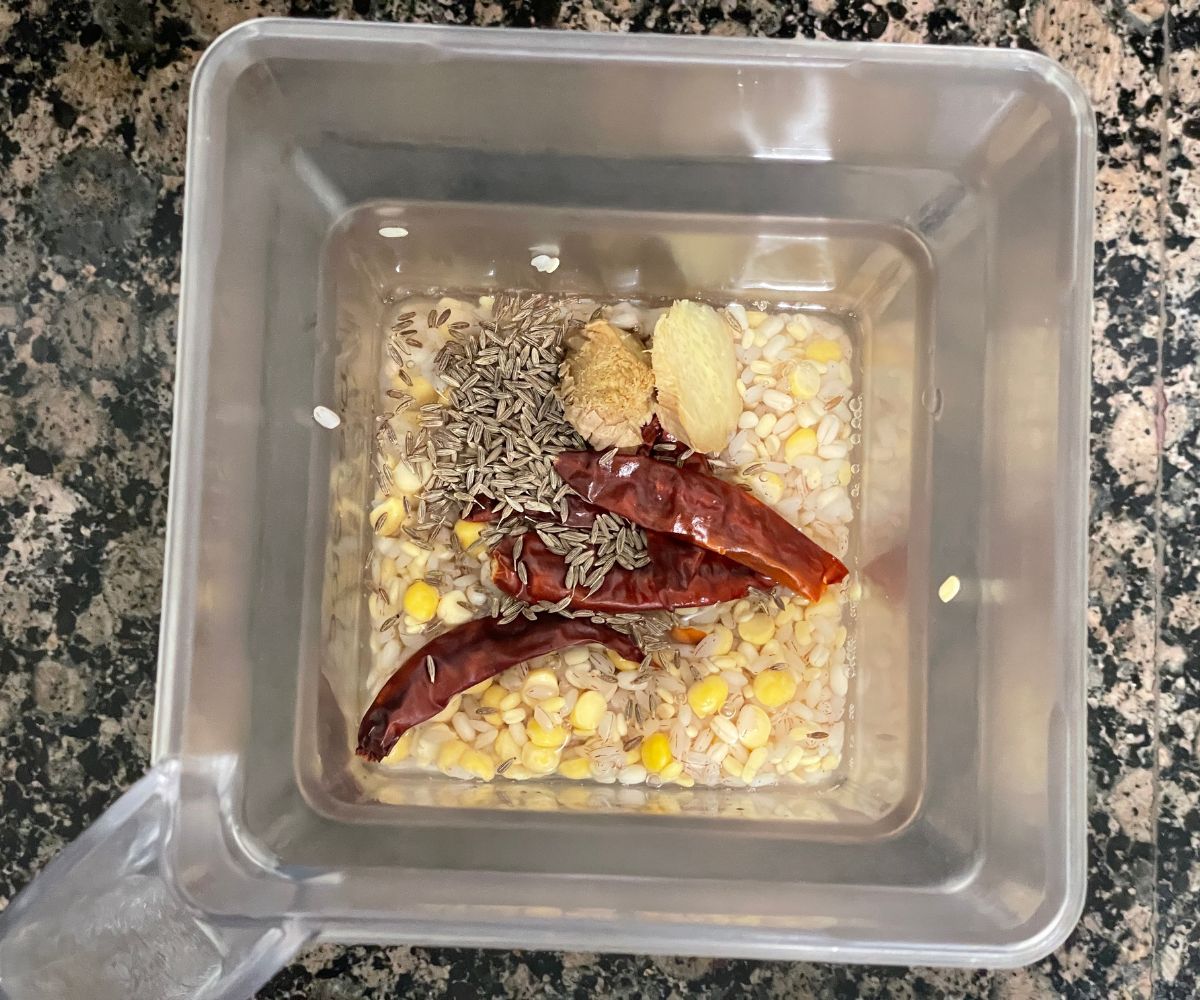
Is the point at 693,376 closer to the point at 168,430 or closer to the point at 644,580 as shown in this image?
the point at 644,580

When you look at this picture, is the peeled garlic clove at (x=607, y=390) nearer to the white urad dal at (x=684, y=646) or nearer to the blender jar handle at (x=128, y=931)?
the white urad dal at (x=684, y=646)

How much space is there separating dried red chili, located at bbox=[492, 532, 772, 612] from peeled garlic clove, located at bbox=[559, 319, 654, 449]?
10 centimetres

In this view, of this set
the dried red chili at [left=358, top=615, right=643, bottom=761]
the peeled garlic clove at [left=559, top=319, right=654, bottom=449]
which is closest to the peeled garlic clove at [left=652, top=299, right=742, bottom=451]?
the peeled garlic clove at [left=559, top=319, right=654, bottom=449]

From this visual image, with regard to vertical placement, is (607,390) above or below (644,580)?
above

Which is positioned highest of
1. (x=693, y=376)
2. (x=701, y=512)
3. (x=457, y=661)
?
(x=693, y=376)

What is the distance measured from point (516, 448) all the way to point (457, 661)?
7.4 inches

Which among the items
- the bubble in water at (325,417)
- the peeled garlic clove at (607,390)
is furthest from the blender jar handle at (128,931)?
the peeled garlic clove at (607,390)

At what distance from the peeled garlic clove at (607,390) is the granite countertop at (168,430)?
10.4 inches

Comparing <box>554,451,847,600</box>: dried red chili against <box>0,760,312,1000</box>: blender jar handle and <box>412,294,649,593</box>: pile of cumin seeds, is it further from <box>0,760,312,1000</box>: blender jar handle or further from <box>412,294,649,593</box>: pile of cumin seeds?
<box>0,760,312,1000</box>: blender jar handle

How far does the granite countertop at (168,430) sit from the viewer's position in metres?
0.79

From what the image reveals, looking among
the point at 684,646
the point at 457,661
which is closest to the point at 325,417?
the point at 457,661

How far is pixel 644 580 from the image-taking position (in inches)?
33.3

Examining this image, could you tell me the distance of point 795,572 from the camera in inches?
32.1

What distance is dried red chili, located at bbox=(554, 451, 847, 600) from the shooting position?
816 mm
